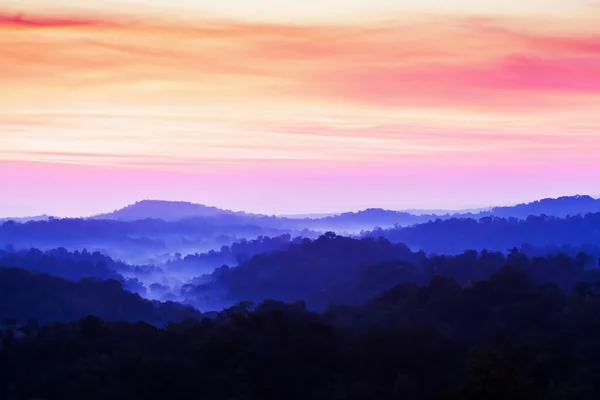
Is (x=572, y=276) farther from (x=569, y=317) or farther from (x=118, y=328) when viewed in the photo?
(x=118, y=328)

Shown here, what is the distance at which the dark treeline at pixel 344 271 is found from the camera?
85.2m

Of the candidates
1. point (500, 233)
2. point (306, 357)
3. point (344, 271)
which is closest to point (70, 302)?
point (344, 271)

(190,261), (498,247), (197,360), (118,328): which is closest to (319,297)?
(118,328)

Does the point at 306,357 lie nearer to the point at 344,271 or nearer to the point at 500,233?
the point at 344,271

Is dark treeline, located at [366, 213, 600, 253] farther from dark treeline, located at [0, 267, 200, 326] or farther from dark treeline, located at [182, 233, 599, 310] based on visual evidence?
dark treeline, located at [0, 267, 200, 326]

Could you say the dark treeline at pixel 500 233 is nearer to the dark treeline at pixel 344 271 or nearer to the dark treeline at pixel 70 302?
the dark treeline at pixel 344 271

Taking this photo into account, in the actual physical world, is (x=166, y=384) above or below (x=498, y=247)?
below

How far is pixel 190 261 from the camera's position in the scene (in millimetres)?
196125

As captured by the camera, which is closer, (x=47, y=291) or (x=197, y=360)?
(x=197, y=360)

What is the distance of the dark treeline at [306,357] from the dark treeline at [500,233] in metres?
111

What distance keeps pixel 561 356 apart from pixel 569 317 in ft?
36.8

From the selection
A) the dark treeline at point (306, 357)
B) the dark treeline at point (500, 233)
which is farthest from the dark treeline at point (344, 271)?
the dark treeline at point (500, 233)

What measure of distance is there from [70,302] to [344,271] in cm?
4171

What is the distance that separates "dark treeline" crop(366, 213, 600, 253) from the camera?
159625 mm
